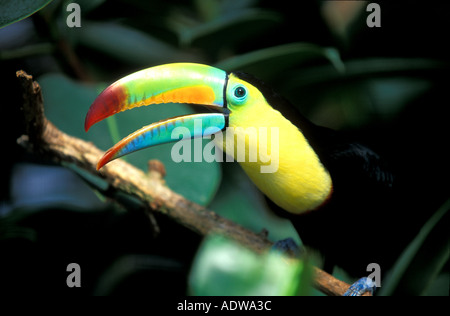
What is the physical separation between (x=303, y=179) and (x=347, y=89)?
64 cm

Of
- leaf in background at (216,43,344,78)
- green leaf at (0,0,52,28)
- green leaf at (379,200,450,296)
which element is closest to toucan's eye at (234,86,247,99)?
leaf in background at (216,43,344,78)

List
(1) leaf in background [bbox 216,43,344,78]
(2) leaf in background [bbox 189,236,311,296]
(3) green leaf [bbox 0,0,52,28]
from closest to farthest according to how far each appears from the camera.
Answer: (2) leaf in background [bbox 189,236,311,296], (3) green leaf [bbox 0,0,52,28], (1) leaf in background [bbox 216,43,344,78]

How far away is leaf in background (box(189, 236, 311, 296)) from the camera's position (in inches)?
23.7

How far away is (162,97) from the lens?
98 cm

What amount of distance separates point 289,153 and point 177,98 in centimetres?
29

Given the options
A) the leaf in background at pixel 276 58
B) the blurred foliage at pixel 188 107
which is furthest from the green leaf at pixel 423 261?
the leaf in background at pixel 276 58

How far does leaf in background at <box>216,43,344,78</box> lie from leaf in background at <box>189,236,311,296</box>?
2.52 ft

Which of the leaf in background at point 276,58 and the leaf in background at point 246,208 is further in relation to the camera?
the leaf in background at point 246,208

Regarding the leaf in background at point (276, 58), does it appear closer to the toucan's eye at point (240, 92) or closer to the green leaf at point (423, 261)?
the toucan's eye at point (240, 92)

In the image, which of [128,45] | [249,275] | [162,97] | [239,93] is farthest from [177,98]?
[128,45]

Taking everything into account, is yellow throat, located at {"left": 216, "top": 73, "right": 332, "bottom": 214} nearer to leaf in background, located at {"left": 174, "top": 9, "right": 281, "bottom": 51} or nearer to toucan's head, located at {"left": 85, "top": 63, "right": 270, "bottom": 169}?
toucan's head, located at {"left": 85, "top": 63, "right": 270, "bottom": 169}

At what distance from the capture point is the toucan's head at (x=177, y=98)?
0.94 metres

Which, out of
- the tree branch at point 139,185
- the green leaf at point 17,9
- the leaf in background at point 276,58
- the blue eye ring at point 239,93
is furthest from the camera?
the leaf in background at point 276,58
